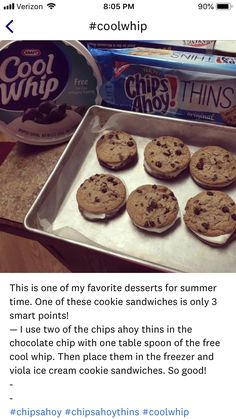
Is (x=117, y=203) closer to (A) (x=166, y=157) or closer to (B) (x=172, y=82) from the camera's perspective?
(A) (x=166, y=157)

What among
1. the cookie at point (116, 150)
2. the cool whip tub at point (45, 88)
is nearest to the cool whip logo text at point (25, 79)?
the cool whip tub at point (45, 88)
